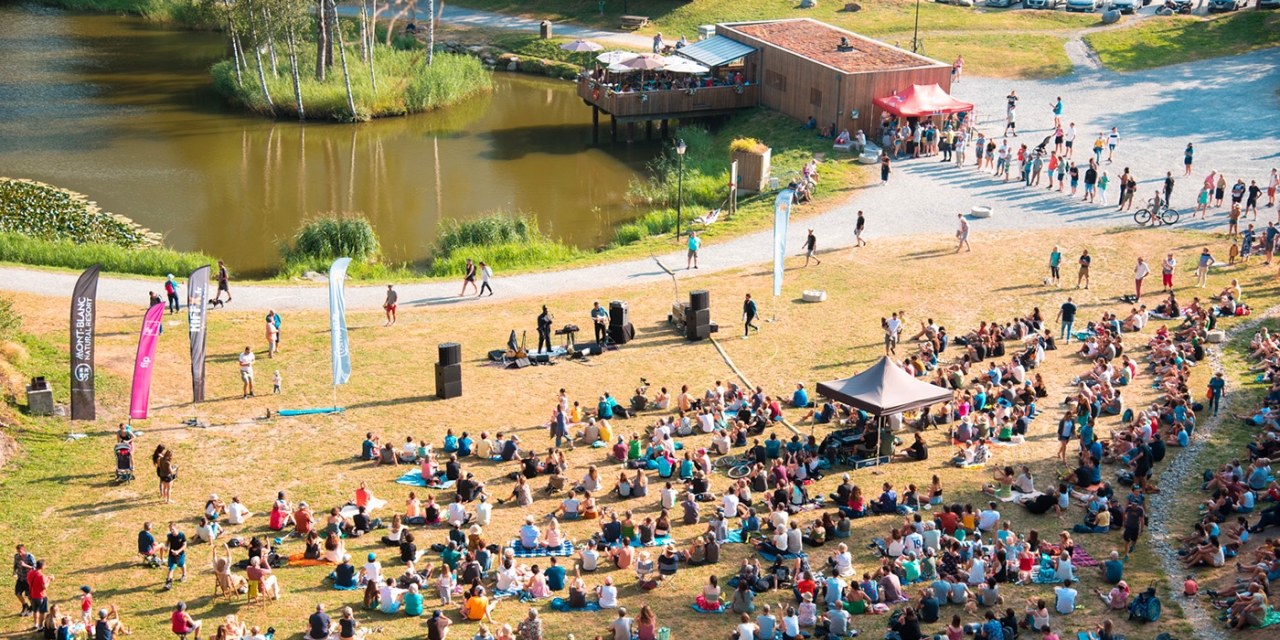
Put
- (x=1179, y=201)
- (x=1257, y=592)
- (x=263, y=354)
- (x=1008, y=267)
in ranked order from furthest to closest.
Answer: (x=1179, y=201), (x=1008, y=267), (x=263, y=354), (x=1257, y=592)

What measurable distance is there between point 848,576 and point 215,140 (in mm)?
44361

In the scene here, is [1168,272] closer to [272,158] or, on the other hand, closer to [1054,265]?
[1054,265]

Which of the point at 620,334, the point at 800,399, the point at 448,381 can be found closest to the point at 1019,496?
the point at 800,399

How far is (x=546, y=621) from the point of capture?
21.2m

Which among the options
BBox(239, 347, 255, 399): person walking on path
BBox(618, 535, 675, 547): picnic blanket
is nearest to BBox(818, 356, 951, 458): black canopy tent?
BBox(618, 535, 675, 547): picnic blanket

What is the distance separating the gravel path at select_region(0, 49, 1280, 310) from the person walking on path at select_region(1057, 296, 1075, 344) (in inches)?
248

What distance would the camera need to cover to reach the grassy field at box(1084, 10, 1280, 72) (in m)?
61.1

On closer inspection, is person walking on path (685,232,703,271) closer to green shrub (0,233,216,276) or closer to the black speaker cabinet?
the black speaker cabinet

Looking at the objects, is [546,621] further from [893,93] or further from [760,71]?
[760,71]

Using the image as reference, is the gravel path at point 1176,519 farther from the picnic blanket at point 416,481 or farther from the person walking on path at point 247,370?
the person walking on path at point 247,370

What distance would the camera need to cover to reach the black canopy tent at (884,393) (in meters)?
27.2

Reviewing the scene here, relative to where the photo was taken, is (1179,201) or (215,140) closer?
(1179,201)

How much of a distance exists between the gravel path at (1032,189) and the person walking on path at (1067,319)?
6.31 meters

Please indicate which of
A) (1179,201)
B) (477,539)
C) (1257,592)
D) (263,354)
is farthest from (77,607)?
(1179,201)
